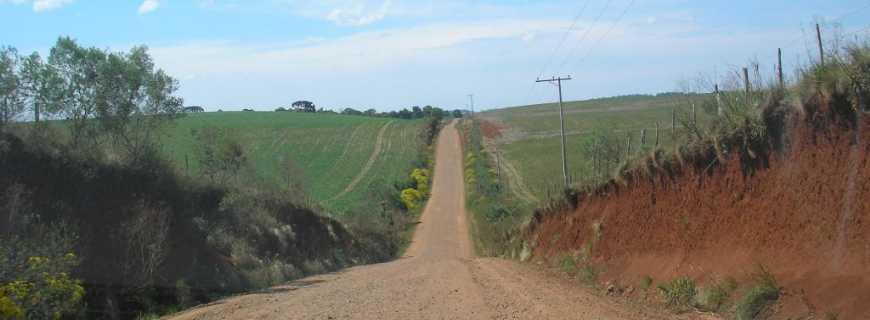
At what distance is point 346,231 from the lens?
48.8 m

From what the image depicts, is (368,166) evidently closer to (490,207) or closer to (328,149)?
(328,149)

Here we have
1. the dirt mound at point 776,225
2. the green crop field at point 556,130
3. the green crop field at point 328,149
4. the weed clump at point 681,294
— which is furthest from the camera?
the green crop field at point 328,149

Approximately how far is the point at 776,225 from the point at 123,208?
62.8ft

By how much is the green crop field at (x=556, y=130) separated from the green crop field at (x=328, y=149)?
13358mm

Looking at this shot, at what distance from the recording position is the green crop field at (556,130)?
5475cm

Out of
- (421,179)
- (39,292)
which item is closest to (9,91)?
(39,292)

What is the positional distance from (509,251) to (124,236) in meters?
16.7

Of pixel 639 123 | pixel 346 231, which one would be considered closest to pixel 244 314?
pixel 346 231

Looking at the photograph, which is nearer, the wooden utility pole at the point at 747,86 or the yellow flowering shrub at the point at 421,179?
the wooden utility pole at the point at 747,86

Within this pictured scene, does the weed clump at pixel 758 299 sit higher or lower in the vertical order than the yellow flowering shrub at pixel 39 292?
lower

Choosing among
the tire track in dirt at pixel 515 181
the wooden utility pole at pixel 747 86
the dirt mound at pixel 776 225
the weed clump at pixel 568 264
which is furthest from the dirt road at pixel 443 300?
the tire track in dirt at pixel 515 181

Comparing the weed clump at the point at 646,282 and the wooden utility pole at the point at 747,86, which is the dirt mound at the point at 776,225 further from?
the wooden utility pole at the point at 747,86

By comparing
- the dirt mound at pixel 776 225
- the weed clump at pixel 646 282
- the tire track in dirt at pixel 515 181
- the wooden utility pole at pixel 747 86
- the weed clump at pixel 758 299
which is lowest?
the tire track in dirt at pixel 515 181

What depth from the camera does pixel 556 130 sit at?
310ft
